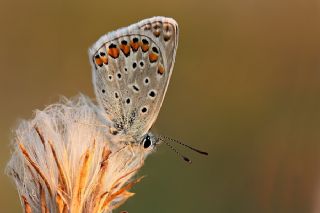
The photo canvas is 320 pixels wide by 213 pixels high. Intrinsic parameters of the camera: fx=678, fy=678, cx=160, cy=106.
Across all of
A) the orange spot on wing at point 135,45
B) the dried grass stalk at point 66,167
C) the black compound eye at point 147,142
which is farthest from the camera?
the orange spot on wing at point 135,45

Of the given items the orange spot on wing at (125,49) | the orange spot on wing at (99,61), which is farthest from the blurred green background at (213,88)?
the orange spot on wing at (125,49)

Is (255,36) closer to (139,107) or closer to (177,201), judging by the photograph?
(177,201)

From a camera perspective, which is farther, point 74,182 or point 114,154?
point 114,154

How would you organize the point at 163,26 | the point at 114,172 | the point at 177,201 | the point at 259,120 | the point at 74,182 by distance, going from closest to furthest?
the point at 74,182
the point at 114,172
the point at 163,26
the point at 177,201
the point at 259,120

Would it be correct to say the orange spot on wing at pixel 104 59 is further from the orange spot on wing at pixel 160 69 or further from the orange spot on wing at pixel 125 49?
the orange spot on wing at pixel 160 69

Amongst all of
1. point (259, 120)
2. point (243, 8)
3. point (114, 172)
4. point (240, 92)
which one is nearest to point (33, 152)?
point (114, 172)

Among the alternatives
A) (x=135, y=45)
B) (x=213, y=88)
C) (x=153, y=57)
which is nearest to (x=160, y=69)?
(x=153, y=57)
